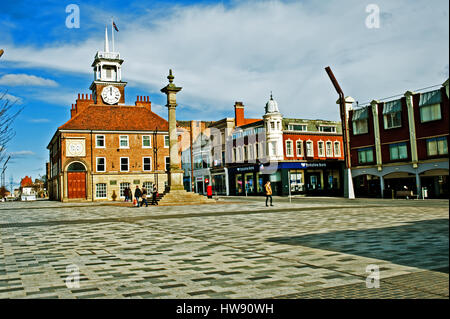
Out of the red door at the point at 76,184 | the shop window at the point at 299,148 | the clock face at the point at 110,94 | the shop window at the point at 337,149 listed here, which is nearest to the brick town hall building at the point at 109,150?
the red door at the point at 76,184

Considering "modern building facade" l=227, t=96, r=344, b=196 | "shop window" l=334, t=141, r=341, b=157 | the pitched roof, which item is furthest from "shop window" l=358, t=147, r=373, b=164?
the pitched roof

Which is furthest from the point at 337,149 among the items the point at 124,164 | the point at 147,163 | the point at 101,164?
the point at 101,164

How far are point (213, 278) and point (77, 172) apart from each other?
47859 millimetres

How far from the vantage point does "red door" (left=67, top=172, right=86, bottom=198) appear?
50.0 metres

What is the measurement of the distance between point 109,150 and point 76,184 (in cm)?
600

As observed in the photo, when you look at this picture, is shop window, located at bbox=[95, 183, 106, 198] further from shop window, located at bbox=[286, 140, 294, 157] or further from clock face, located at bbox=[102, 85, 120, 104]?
shop window, located at bbox=[286, 140, 294, 157]

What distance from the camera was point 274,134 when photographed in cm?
5116

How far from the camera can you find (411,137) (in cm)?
3102

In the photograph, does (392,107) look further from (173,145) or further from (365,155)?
(173,145)

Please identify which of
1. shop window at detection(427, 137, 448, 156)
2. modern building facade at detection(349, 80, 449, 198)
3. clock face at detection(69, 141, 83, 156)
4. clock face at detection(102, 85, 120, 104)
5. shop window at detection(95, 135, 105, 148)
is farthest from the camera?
clock face at detection(102, 85, 120, 104)

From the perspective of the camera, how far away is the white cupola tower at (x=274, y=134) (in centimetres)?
5097

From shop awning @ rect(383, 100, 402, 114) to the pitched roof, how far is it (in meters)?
30.5

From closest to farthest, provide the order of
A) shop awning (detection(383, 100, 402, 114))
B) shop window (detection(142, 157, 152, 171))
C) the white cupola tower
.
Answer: shop awning (detection(383, 100, 402, 114)) → the white cupola tower → shop window (detection(142, 157, 152, 171))

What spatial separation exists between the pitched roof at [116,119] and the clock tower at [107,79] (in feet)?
13.6
